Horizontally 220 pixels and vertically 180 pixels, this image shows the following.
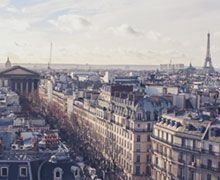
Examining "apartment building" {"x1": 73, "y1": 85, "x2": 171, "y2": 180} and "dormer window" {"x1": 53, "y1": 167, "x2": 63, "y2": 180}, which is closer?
"dormer window" {"x1": 53, "y1": 167, "x2": 63, "y2": 180}

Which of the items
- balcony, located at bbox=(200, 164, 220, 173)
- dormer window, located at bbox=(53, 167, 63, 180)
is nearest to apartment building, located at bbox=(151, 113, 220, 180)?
balcony, located at bbox=(200, 164, 220, 173)

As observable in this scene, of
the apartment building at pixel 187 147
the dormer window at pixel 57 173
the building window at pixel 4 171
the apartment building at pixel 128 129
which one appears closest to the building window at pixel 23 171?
the building window at pixel 4 171

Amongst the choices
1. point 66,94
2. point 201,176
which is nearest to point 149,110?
point 201,176

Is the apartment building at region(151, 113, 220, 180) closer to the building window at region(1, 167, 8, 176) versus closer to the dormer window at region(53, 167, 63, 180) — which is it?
the dormer window at region(53, 167, 63, 180)

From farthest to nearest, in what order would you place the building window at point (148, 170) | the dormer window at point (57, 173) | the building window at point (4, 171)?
the building window at point (148, 170)
the building window at point (4, 171)
the dormer window at point (57, 173)

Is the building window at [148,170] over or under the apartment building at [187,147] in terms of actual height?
under

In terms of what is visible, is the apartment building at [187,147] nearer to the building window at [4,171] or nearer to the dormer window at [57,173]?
the dormer window at [57,173]
